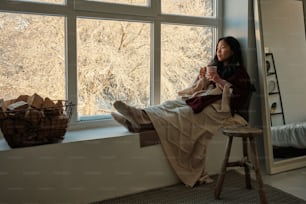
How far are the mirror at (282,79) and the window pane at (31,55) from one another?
5.44ft

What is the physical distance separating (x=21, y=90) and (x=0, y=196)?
74 cm

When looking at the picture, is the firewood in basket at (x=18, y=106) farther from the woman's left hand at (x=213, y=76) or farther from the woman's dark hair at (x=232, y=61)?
the woman's dark hair at (x=232, y=61)

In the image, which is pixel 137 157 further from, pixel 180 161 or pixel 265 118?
pixel 265 118

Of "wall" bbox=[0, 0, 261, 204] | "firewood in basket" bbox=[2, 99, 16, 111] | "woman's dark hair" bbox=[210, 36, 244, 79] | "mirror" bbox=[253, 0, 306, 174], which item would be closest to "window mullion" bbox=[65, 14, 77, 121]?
"wall" bbox=[0, 0, 261, 204]

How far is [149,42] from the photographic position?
8.48 feet

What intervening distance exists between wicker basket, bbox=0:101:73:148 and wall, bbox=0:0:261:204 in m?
0.06

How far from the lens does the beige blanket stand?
2.28 metres

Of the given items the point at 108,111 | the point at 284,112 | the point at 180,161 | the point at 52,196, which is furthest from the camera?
the point at 284,112

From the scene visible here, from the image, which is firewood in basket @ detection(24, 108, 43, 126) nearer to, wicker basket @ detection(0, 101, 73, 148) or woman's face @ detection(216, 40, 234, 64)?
wicker basket @ detection(0, 101, 73, 148)

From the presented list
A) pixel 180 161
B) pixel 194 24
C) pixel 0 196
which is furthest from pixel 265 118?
pixel 0 196

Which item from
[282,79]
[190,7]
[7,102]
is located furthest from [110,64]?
[282,79]

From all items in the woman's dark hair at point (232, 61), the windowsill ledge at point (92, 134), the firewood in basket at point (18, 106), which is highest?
the woman's dark hair at point (232, 61)

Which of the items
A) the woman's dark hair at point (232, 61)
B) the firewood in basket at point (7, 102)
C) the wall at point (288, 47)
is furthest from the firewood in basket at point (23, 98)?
the wall at point (288, 47)

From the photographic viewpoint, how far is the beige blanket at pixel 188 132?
2.28m
